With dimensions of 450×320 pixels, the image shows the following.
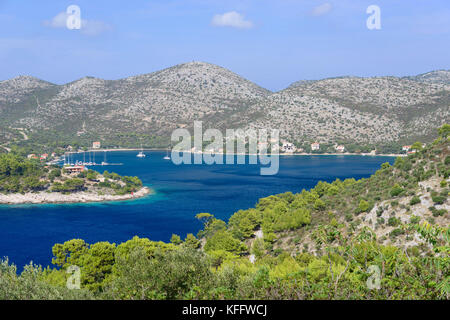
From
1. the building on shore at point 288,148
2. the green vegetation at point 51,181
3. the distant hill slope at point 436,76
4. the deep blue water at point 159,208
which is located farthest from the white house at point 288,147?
the distant hill slope at point 436,76

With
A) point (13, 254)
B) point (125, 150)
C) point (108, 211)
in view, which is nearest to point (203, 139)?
point (125, 150)

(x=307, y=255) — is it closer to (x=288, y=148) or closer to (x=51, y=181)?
(x=51, y=181)

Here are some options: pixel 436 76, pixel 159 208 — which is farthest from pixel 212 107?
pixel 436 76

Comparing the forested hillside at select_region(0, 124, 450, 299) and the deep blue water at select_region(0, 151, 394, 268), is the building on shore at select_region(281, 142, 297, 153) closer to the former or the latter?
the deep blue water at select_region(0, 151, 394, 268)

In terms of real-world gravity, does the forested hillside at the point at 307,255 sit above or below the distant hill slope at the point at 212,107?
below

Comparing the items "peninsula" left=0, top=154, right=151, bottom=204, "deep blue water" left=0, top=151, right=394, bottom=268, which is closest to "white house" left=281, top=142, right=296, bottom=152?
"deep blue water" left=0, top=151, right=394, bottom=268

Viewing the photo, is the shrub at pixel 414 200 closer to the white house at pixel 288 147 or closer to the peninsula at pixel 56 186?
the peninsula at pixel 56 186
